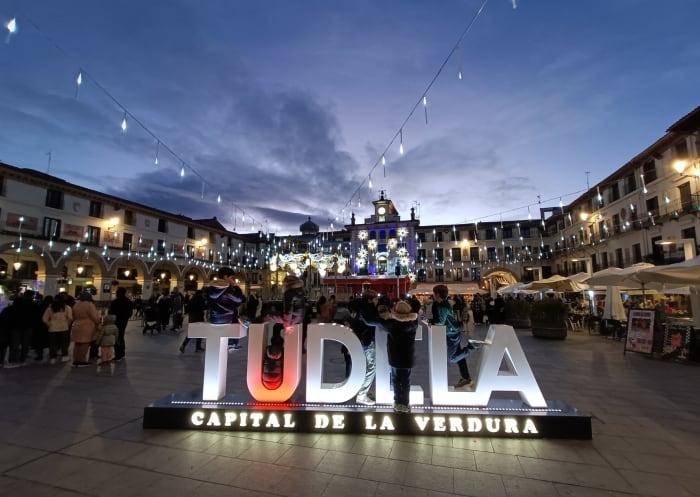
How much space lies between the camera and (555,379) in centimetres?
643

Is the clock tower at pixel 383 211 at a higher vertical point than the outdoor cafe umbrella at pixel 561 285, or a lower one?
higher

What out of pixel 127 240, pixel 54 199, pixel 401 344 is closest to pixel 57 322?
pixel 401 344

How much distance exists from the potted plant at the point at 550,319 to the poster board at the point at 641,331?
103 inches

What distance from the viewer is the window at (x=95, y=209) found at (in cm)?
2636

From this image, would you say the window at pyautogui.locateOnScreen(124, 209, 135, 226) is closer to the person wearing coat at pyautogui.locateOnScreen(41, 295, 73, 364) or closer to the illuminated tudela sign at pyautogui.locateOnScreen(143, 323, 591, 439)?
the person wearing coat at pyautogui.locateOnScreen(41, 295, 73, 364)

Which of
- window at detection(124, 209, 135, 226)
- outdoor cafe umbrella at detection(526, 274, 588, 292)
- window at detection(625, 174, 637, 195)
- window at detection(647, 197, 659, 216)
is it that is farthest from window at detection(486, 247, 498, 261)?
window at detection(124, 209, 135, 226)

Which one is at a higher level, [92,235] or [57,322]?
[92,235]

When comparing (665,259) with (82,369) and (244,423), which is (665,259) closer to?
(244,423)

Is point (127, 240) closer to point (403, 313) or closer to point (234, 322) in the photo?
point (234, 322)

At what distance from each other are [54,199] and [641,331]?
104 feet

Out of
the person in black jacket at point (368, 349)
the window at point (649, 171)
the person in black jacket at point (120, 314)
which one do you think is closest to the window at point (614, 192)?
the window at point (649, 171)

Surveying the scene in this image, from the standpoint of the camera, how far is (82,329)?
720cm

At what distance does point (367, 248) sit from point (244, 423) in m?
40.1

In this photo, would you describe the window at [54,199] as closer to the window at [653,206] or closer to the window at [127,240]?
the window at [127,240]
